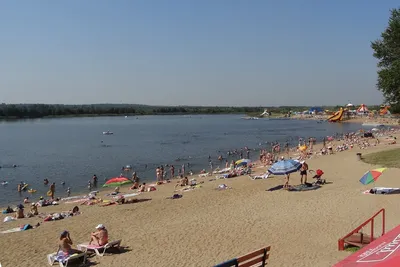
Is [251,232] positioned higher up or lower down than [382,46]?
lower down

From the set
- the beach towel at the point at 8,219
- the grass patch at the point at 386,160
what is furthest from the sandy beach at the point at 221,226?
the grass patch at the point at 386,160

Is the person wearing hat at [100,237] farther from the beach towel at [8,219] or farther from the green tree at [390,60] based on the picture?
the green tree at [390,60]

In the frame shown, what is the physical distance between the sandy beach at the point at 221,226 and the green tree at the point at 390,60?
6.11 m

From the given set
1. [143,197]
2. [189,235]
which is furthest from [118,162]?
[189,235]

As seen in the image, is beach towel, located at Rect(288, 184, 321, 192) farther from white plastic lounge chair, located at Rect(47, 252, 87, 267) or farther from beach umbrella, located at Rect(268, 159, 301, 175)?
white plastic lounge chair, located at Rect(47, 252, 87, 267)

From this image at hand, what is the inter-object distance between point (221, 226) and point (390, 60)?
20007mm

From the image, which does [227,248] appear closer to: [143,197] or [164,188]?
[143,197]

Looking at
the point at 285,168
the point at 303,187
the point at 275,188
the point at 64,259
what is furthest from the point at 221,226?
the point at 275,188

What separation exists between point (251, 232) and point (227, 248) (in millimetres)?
1804

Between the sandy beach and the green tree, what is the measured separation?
241 inches

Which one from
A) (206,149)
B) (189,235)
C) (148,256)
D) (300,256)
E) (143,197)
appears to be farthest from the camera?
(206,149)

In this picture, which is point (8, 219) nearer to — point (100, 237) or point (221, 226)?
point (100, 237)

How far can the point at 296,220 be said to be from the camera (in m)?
14.1

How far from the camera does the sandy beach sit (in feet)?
35.9
